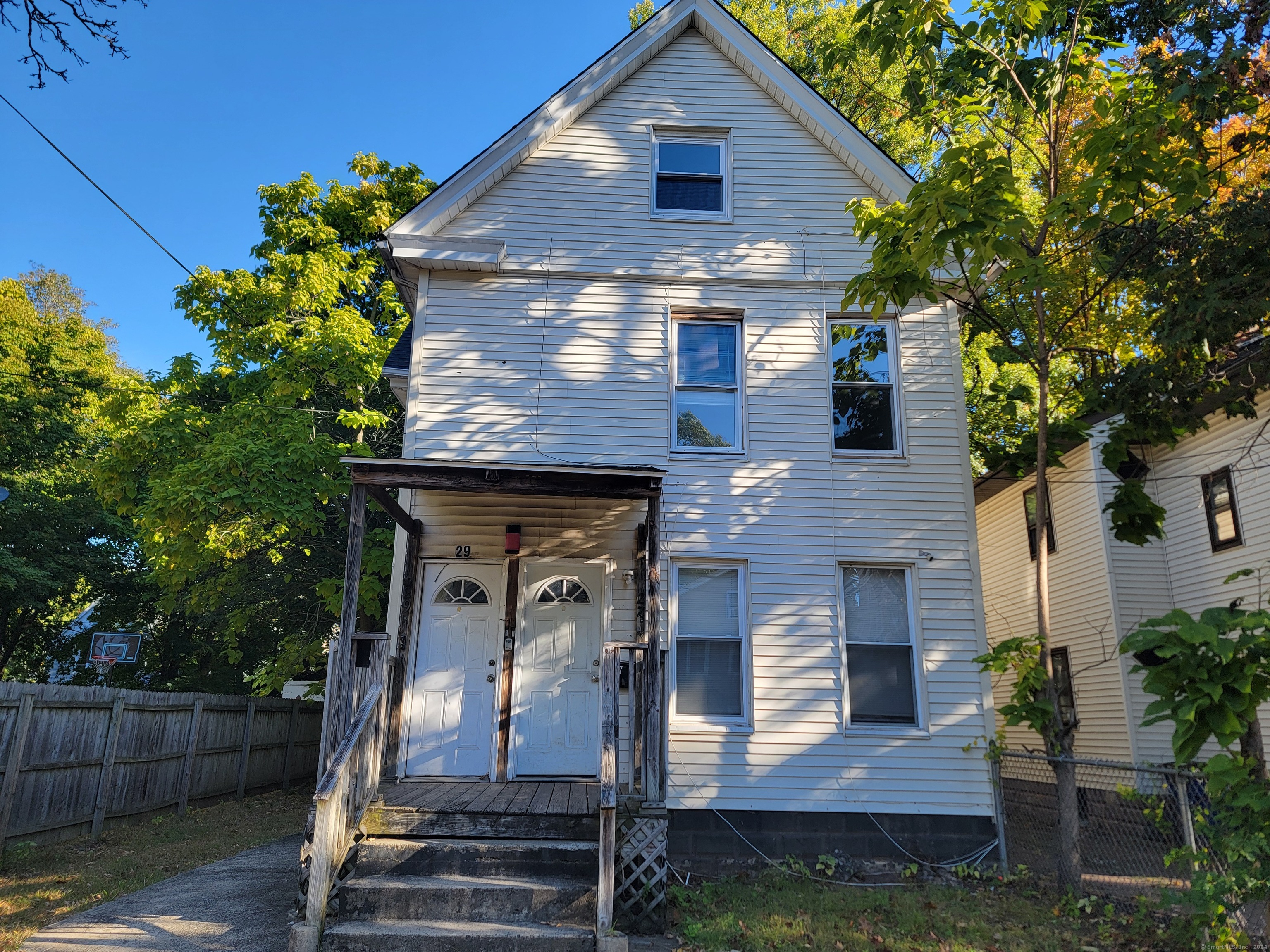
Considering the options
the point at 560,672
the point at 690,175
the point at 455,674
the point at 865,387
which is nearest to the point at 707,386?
the point at 865,387

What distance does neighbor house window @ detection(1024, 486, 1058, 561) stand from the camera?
553 inches

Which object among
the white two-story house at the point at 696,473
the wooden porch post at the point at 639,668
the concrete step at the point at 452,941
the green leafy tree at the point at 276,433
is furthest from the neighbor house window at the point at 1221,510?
the green leafy tree at the point at 276,433

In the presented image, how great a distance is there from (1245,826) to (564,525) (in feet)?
19.8

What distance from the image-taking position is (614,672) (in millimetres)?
6492

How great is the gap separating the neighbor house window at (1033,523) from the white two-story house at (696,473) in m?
6.41

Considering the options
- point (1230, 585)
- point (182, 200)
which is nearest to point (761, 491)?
point (1230, 585)

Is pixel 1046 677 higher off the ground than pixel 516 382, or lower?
lower

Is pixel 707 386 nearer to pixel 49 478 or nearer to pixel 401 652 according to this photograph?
pixel 401 652

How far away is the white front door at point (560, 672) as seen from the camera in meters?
8.11

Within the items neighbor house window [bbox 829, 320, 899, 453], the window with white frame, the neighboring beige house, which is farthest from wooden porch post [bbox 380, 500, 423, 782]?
the neighboring beige house

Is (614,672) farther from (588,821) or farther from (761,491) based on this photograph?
(761,491)

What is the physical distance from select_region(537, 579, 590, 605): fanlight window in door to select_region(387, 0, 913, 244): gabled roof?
4166mm

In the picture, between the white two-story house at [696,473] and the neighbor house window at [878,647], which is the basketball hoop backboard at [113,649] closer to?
the white two-story house at [696,473]

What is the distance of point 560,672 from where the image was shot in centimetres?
833
